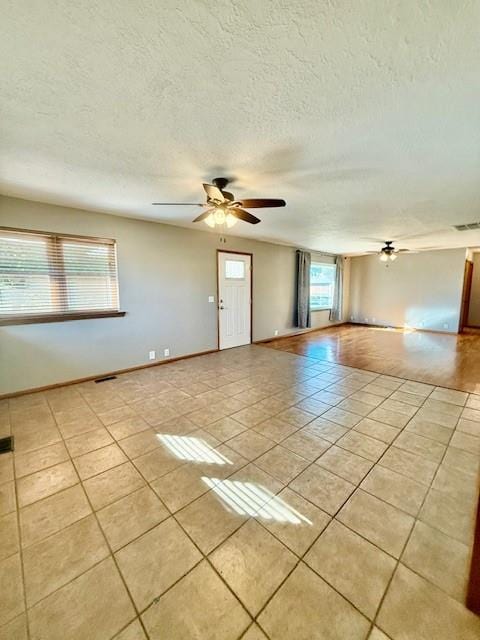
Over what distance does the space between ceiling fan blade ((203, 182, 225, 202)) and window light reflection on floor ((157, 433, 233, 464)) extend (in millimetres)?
2233

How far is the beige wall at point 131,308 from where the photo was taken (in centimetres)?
330

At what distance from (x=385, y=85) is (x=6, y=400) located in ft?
15.1

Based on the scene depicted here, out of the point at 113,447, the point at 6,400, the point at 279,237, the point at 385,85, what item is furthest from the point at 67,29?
the point at 279,237

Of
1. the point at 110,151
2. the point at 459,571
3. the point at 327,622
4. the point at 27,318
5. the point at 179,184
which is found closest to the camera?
the point at 327,622

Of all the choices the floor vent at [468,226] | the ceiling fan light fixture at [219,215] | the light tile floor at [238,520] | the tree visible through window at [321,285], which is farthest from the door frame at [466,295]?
the ceiling fan light fixture at [219,215]

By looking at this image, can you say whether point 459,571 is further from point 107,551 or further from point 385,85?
point 385,85

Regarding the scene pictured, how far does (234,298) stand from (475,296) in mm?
7730

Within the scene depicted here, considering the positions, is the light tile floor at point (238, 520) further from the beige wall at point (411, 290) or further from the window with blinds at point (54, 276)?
the beige wall at point (411, 290)

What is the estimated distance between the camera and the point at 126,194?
9.92 feet

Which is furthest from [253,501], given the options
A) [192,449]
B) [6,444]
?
[6,444]

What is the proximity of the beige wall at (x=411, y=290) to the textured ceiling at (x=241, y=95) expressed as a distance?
5348 mm

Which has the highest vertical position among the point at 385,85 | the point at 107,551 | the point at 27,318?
the point at 385,85

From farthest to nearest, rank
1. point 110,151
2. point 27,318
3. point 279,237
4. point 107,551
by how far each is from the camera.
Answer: point 279,237 → point 27,318 → point 110,151 → point 107,551

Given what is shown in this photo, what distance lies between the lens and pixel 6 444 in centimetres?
235
